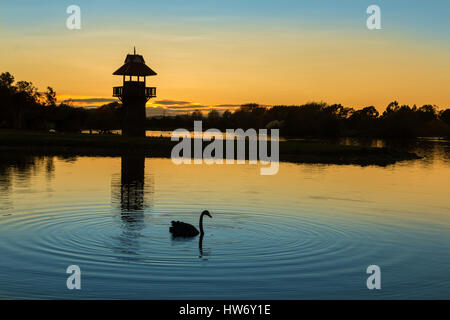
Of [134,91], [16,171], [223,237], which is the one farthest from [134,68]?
[223,237]

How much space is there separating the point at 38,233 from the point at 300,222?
11284mm

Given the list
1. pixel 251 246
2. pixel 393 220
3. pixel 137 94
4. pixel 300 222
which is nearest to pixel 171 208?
pixel 300 222

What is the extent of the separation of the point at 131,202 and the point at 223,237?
9.32 meters

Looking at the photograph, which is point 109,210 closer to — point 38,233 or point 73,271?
point 38,233

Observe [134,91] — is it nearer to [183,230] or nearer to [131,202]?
[131,202]

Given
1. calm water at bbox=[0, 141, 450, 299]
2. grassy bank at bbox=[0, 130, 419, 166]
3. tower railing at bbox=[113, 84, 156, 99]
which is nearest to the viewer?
calm water at bbox=[0, 141, 450, 299]

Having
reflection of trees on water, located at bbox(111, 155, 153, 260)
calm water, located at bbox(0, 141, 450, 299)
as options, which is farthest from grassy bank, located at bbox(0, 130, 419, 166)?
calm water, located at bbox(0, 141, 450, 299)

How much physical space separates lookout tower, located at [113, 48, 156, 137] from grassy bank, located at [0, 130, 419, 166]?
6.67 meters

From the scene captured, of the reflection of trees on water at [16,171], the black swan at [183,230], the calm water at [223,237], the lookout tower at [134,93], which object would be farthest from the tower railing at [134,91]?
the black swan at [183,230]

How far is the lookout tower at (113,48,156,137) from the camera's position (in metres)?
80.4

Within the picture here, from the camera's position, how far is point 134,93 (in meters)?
80.0

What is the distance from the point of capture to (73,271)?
51.0ft

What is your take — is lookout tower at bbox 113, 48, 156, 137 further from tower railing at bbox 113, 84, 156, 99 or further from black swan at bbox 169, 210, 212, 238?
black swan at bbox 169, 210, 212, 238

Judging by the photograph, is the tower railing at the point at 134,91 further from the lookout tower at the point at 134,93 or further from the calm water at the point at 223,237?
the calm water at the point at 223,237
